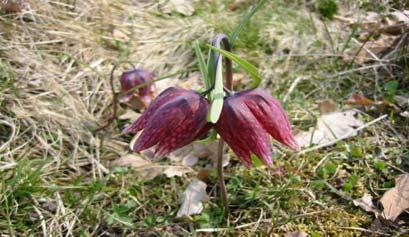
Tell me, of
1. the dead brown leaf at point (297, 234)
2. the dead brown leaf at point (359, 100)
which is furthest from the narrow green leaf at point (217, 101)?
the dead brown leaf at point (359, 100)

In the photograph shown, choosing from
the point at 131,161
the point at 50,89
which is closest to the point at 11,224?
the point at 131,161

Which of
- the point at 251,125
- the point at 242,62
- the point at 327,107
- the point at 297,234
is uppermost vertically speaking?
the point at 242,62

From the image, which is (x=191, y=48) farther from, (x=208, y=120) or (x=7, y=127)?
(x=208, y=120)

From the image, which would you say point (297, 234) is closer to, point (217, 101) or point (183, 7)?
point (217, 101)

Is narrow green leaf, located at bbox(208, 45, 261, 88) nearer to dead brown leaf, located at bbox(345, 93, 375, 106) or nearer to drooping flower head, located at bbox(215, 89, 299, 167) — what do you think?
drooping flower head, located at bbox(215, 89, 299, 167)

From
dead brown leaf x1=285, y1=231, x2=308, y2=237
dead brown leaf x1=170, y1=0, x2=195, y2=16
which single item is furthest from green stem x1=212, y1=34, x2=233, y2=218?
dead brown leaf x1=170, y1=0, x2=195, y2=16

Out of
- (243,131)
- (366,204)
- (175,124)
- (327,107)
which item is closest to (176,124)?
(175,124)

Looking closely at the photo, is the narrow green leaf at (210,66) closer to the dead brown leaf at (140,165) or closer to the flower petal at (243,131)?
the flower petal at (243,131)
